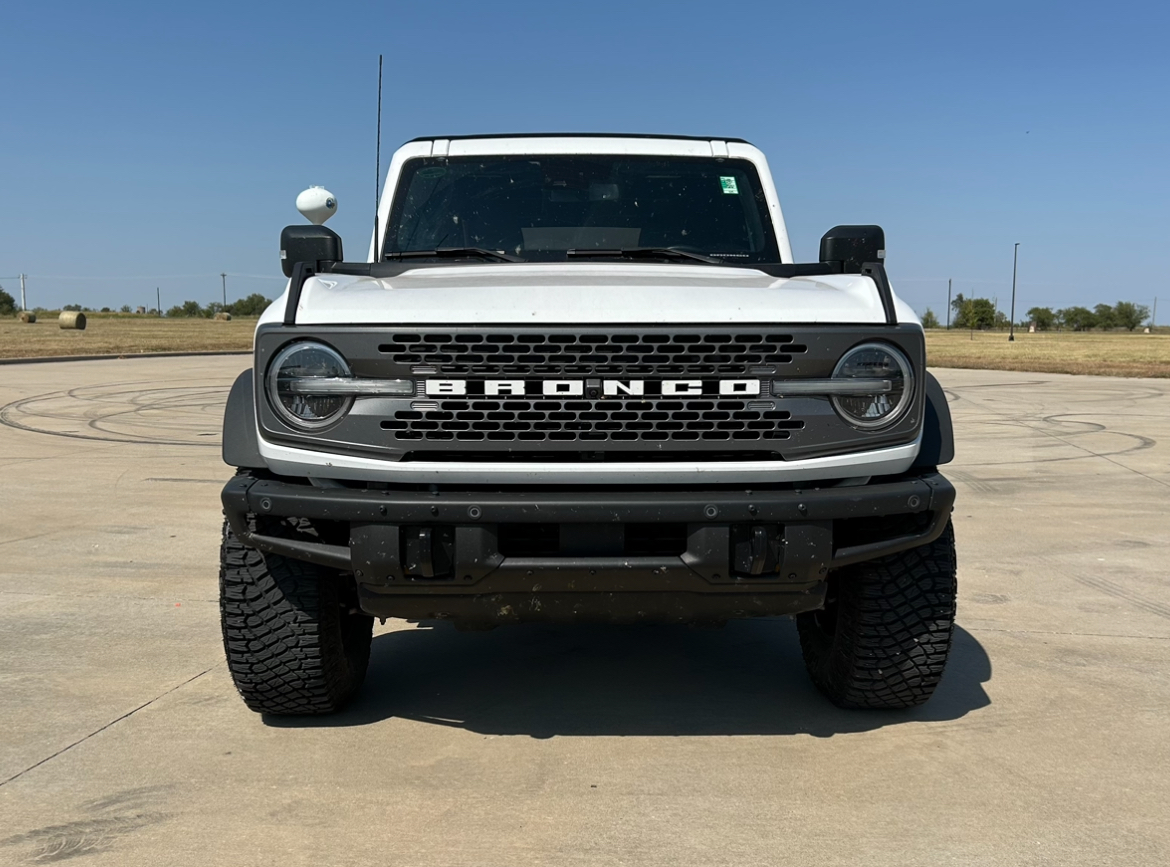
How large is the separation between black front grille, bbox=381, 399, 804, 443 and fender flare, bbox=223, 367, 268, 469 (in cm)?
43

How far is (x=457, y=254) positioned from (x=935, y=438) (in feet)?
6.36

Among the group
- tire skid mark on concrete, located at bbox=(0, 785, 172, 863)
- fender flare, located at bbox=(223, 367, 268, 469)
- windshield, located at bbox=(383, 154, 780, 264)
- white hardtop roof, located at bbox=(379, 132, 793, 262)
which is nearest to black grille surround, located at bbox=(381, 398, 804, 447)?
fender flare, located at bbox=(223, 367, 268, 469)

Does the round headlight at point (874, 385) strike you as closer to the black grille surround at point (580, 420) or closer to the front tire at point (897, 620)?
the black grille surround at point (580, 420)

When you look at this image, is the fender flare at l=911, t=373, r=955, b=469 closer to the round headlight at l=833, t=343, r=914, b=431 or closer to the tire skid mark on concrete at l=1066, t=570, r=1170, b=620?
the round headlight at l=833, t=343, r=914, b=431

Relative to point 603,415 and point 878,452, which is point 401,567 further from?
point 878,452

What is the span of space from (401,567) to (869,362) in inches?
56.3

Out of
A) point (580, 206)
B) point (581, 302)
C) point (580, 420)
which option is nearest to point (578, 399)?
point (580, 420)

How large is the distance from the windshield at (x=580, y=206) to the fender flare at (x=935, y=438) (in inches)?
55.2

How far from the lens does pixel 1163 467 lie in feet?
33.7

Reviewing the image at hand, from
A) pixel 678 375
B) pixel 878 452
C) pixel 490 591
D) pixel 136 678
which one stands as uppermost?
pixel 678 375

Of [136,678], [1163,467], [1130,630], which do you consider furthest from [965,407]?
[136,678]

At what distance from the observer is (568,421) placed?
3252 mm

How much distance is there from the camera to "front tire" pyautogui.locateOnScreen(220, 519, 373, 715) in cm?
365

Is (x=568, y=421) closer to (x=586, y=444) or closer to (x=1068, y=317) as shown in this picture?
(x=586, y=444)
